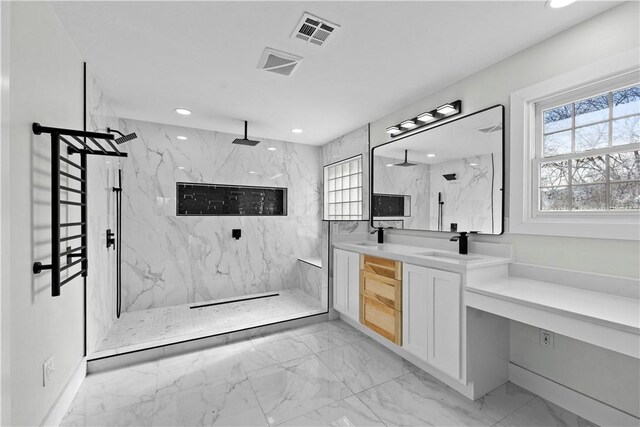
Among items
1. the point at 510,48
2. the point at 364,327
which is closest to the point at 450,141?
the point at 510,48

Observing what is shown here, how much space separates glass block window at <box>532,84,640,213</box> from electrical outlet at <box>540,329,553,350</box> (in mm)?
836

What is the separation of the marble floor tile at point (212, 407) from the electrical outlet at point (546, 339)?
6.37 ft

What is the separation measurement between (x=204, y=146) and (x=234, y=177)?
579 mm

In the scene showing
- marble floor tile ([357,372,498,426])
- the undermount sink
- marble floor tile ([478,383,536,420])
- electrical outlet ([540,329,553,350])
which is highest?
the undermount sink

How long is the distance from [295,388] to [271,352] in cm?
62

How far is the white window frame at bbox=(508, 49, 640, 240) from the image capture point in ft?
5.29

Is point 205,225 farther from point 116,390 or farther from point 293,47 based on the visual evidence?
point 293,47

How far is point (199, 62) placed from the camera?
2232 millimetres

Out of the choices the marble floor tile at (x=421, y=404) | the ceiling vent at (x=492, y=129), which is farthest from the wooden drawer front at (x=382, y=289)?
the ceiling vent at (x=492, y=129)

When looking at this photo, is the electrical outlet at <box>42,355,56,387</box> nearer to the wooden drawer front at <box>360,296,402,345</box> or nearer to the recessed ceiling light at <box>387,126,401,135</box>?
the wooden drawer front at <box>360,296,402,345</box>

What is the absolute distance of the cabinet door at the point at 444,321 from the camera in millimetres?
1958

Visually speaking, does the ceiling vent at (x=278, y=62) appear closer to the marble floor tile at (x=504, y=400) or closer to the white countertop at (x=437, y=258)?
the white countertop at (x=437, y=258)

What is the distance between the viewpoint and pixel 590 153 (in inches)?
70.7

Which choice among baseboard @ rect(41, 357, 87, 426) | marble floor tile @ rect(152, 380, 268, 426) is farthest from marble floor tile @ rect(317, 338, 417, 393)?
baseboard @ rect(41, 357, 87, 426)
